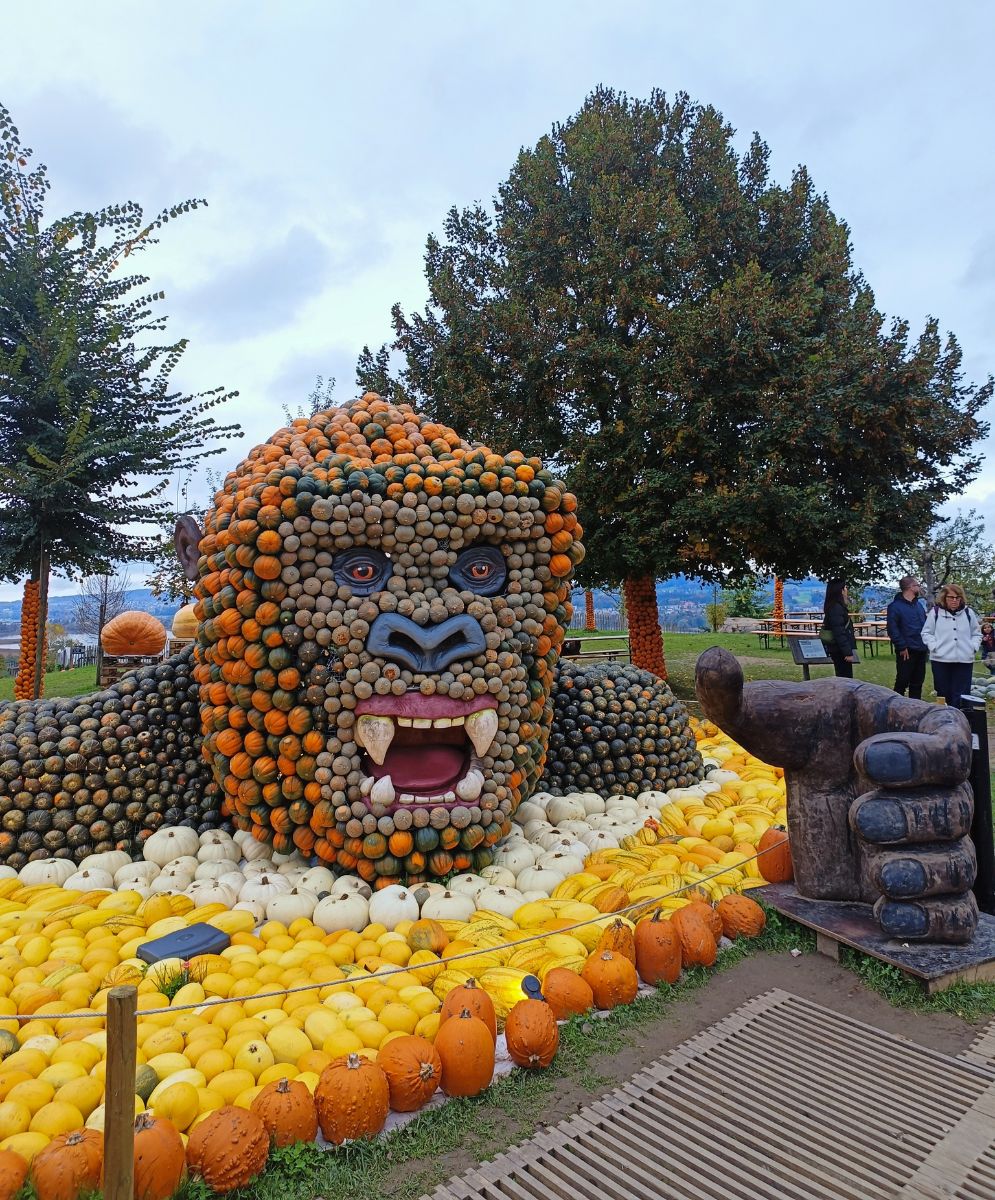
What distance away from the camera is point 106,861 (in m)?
4.59

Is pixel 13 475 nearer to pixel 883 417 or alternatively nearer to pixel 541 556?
pixel 541 556

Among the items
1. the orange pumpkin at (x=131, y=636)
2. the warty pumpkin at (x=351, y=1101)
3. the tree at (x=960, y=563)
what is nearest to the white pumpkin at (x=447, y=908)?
the warty pumpkin at (x=351, y=1101)

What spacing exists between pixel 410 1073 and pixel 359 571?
2.61m

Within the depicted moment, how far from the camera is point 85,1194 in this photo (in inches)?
83.7

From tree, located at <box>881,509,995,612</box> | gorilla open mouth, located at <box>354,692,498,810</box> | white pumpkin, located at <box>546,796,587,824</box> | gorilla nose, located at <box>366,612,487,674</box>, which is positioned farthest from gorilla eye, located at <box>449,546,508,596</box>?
tree, located at <box>881,509,995,612</box>

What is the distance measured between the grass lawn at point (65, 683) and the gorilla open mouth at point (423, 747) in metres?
9.94

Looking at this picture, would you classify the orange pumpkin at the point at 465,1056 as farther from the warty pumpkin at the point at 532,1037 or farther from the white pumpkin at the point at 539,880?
the white pumpkin at the point at 539,880

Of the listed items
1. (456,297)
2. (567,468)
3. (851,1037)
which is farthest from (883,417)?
(851,1037)

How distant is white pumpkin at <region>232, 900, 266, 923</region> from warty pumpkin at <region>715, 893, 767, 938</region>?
8.10 ft

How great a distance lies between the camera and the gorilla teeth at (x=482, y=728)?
14.5ft

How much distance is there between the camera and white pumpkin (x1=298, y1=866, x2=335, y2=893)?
425cm

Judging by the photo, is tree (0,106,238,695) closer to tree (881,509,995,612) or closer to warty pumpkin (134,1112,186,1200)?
warty pumpkin (134,1112,186,1200)

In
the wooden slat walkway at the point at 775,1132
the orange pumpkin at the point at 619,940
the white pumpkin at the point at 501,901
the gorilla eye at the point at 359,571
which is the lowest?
the wooden slat walkway at the point at 775,1132

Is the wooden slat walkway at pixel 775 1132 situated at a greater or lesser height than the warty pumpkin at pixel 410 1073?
lesser
